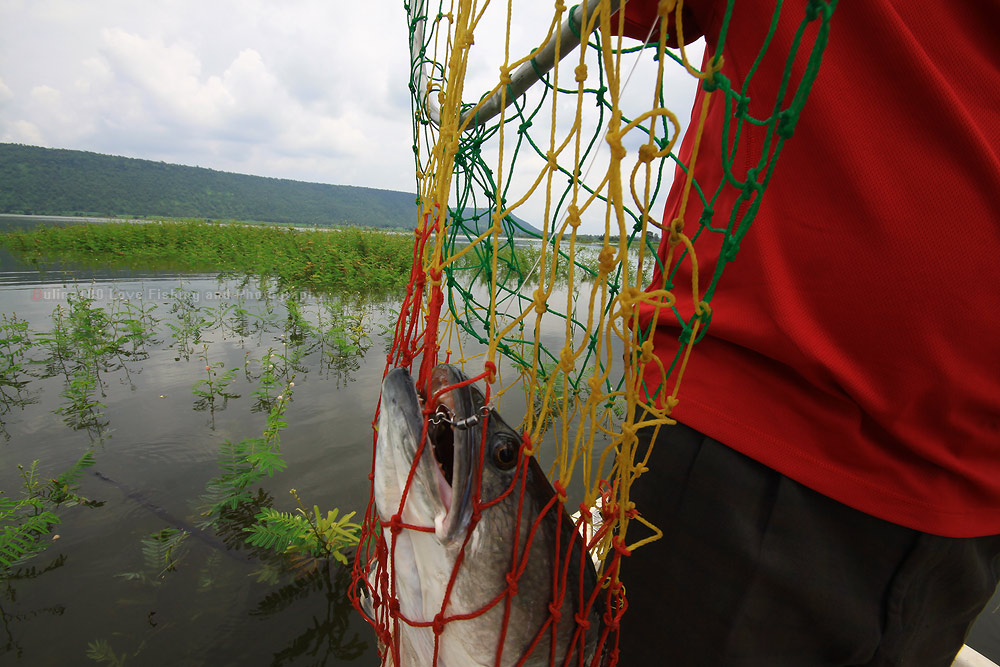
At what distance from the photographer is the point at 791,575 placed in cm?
98

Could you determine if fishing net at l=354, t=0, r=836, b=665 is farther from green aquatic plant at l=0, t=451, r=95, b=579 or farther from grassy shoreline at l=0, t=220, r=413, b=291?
grassy shoreline at l=0, t=220, r=413, b=291

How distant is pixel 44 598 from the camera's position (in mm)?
2588

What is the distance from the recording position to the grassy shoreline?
1201 cm

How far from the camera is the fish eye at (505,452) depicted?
1.14 meters

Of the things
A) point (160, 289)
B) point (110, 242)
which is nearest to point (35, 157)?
point (110, 242)

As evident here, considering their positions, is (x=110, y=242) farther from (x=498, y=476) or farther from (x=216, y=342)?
(x=498, y=476)

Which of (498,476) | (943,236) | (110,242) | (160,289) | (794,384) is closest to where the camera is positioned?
(943,236)

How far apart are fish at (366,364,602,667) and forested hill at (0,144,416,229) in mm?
68586

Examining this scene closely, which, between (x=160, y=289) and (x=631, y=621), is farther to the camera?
(x=160, y=289)

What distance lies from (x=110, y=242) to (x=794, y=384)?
22.1 meters

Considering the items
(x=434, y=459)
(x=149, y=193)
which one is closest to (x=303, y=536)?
(x=434, y=459)

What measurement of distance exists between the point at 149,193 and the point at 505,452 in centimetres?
12610

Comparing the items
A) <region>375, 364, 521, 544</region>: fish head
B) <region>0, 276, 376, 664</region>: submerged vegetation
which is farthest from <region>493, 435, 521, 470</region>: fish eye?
<region>0, 276, 376, 664</region>: submerged vegetation

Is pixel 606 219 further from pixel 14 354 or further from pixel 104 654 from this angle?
pixel 14 354
